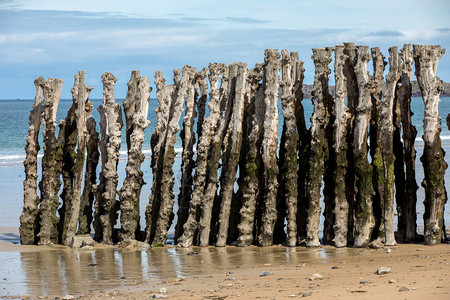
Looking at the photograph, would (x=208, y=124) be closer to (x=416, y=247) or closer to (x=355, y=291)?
(x=416, y=247)

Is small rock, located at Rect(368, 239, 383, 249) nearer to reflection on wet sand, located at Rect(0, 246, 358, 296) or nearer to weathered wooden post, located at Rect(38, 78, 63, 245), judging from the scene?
reflection on wet sand, located at Rect(0, 246, 358, 296)

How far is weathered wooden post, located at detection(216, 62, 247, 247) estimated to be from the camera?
1134cm

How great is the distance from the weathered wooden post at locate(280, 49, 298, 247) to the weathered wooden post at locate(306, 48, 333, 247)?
23 cm

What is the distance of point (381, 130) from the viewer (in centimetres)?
1087

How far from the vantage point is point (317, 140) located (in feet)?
36.4

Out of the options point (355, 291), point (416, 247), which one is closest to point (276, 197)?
point (416, 247)

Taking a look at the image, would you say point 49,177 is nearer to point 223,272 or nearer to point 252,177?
point 252,177

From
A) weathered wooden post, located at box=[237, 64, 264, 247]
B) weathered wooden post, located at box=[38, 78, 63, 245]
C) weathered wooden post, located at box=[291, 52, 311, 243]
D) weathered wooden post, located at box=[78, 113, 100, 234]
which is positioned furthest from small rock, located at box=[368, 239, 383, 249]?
weathered wooden post, located at box=[38, 78, 63, 245]

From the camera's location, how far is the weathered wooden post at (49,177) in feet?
39.6

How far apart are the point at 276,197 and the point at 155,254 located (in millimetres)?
1988

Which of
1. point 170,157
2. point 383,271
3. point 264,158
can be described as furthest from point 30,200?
point 383,271

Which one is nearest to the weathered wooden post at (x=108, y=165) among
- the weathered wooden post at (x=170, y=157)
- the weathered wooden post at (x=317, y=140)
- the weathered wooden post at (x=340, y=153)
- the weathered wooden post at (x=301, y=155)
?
the weathered wooden post at (x=170, y=157)

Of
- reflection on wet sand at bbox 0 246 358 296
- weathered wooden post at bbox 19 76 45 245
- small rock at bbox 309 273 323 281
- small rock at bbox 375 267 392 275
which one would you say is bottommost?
reflection on wet sand at bbox 0 246 358 296

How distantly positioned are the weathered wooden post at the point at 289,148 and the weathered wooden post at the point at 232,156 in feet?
2.16
